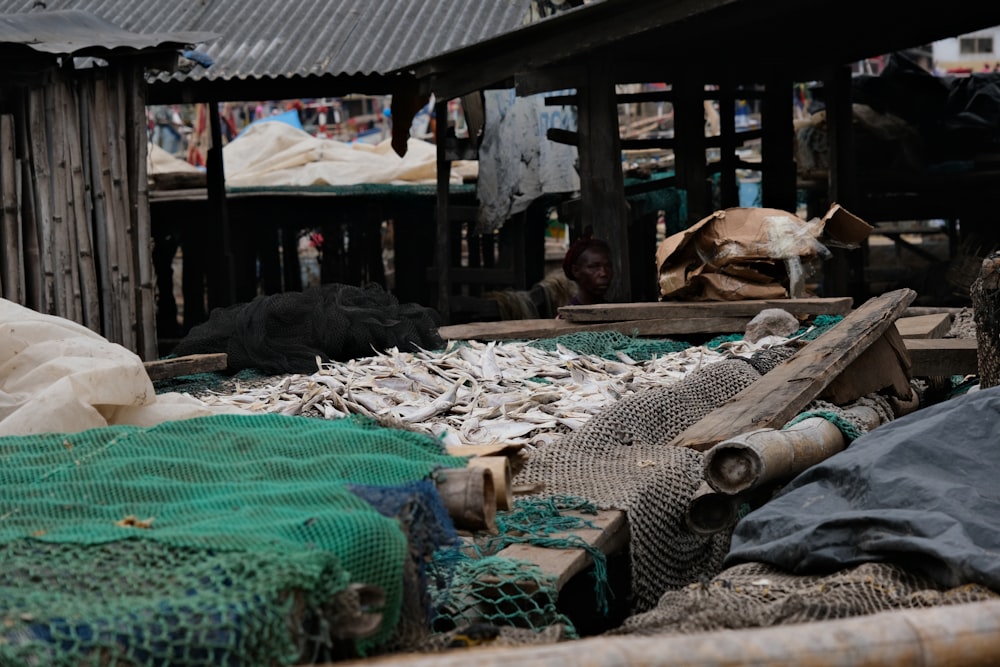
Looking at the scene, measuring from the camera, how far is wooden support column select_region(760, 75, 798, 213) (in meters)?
12.0

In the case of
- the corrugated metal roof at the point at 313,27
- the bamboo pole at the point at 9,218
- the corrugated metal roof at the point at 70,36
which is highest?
the corrugated metal roof at the point at 313,27

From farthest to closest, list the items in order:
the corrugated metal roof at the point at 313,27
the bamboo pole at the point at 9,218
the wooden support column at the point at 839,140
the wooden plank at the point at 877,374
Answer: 1. the corrugated metal roof at the point at 313,27
2. the wooden support column at the point at 839,140
3. the bamboo pole at the point at 9,218
4. the wooden plank at the point at 877,374

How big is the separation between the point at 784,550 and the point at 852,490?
46 cm

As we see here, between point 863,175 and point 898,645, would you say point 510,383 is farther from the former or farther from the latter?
point 863,175

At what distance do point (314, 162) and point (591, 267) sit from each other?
30.8 feet

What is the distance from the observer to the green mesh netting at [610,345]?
7414 millimetres

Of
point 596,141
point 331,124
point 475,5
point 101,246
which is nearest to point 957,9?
point 596,141

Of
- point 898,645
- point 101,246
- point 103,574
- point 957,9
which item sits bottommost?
point 898,645

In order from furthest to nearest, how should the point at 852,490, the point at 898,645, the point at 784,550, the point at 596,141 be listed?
the point at 596,141 → the point at 852,490 → the point at 784,550 → the point at 898,645

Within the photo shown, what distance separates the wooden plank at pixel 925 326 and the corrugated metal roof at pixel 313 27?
17.8 ft

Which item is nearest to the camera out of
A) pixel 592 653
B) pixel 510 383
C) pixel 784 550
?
pixel 592 653

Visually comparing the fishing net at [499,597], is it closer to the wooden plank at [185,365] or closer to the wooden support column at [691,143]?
the wooden plank at [185,365]

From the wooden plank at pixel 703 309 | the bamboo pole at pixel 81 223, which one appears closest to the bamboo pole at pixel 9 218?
the bamboo pole at pixel 81 223

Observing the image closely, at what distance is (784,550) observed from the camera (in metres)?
3.65
